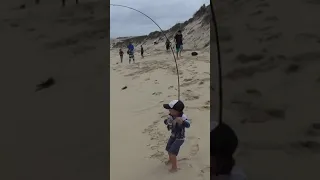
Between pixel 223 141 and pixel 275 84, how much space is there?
0.27 meters

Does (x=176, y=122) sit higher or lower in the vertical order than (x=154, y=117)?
higher

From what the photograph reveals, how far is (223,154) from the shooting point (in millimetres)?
1297

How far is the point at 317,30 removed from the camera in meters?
1.32

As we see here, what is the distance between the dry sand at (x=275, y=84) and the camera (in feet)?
4.35

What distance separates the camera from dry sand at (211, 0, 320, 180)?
1325mm

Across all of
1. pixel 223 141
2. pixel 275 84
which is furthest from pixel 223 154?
pixel 275 84

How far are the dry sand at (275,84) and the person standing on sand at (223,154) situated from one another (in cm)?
3

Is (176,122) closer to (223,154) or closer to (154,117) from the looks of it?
(223,154)
